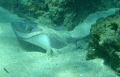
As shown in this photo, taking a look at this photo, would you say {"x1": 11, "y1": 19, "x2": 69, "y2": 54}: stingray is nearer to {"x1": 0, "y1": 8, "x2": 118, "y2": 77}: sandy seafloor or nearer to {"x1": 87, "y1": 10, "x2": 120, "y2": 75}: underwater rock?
{"x1": 0, "y1": 8, "x2": 118, "y2": 77}: sandy seafloor

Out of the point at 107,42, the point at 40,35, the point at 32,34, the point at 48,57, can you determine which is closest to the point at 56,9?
the point at 32,34

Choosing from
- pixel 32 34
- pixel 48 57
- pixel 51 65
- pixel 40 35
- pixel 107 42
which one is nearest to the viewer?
pixel 107 42

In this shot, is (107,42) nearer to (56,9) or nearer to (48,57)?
(48,57)

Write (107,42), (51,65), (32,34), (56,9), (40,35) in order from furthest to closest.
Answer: (56,9) < (32,34) < (40,35) < (51,65) < (107,42)

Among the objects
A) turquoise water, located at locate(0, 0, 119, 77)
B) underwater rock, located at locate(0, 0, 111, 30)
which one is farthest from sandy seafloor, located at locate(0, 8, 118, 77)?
underwater rock, located at locate(0, 0, 111, 30)

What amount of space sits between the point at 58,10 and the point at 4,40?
8.72 feet

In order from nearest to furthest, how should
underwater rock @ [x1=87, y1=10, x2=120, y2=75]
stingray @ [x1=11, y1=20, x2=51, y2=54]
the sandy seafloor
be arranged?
underwater rock @ [x1=87, y1=10, x2=120, y2=75]
the sandy seafloor
stingray @ [x1=11, y1=20, x2=51, y2=54]

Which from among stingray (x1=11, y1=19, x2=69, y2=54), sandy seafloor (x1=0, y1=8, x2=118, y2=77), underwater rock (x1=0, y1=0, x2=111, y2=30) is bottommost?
sandy seafloor (x1=0, y1=8, x2=118, y2=77)

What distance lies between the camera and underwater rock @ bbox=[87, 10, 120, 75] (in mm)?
3314

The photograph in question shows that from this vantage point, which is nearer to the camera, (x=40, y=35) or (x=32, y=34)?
(x=40, y=35)

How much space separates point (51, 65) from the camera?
12.3 ft

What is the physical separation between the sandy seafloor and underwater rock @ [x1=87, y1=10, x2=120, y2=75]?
0.20 meters

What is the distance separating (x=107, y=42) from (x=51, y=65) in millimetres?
1720

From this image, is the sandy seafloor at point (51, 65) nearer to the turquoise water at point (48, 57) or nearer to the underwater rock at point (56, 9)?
the turquoise water at point (48, 57)
